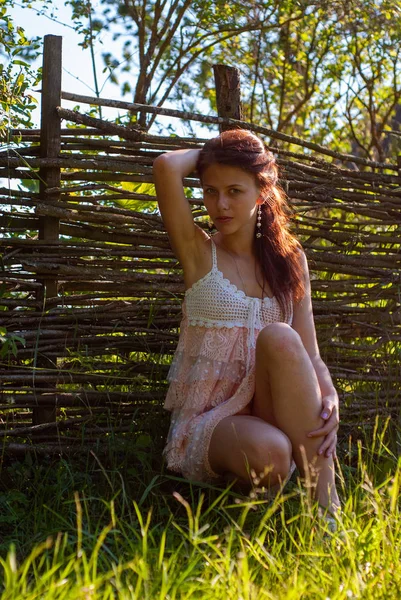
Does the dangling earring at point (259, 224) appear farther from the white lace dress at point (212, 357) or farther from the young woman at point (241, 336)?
the white lace dress at point (212, 357)

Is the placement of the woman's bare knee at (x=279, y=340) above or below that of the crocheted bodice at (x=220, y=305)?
below

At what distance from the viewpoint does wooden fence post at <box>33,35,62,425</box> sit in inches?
132

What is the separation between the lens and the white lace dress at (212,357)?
2.83 metres

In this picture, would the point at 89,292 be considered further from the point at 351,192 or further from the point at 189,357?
the point at 351,192

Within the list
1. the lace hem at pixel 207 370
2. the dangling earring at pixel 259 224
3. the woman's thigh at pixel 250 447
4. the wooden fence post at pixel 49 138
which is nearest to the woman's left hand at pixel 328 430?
the woman's thigh at pixel 250 447

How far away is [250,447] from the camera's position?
8.42 ft

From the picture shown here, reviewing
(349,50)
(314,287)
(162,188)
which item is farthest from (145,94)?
(162,188)

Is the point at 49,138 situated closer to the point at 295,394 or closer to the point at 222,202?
the point at 222,202

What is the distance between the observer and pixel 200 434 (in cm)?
275

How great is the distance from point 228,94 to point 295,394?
1598mm

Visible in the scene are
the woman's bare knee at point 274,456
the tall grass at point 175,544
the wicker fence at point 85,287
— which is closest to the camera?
the tall grass at point 175,544

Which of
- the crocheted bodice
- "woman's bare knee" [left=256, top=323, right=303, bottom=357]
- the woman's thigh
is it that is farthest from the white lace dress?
"woman's bare knee" [left=256, top=323, right=303, bottom=357]

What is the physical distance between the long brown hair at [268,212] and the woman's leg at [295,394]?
0.38 meters

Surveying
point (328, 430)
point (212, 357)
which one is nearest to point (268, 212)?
point (212, 357)
